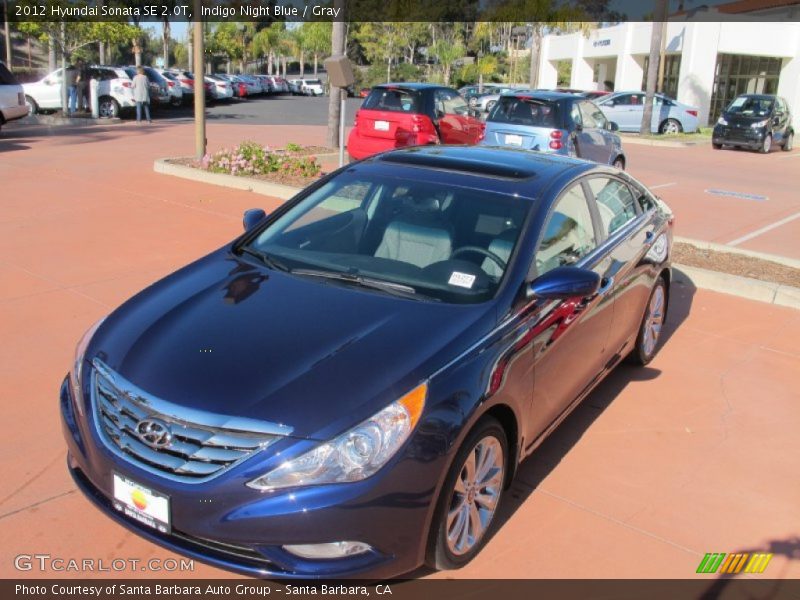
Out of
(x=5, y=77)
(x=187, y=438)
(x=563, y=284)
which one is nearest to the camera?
(x=187, y=438)

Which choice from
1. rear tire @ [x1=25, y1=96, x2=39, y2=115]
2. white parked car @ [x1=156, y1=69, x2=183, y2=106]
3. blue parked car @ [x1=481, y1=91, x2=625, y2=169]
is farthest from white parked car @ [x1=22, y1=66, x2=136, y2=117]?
blue parked car @ [x1=481, y1=91, x2=625, y2=169]

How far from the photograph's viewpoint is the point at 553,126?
12.7m

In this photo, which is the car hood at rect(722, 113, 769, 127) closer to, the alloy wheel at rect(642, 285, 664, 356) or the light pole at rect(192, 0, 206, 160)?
the light pole at rect(192, 0, 206, 160)

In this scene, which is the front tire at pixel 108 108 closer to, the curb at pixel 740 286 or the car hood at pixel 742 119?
the car hood at pixel 742 119

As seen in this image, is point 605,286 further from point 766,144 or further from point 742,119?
point 766,144

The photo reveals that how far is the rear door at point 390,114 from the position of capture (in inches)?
522

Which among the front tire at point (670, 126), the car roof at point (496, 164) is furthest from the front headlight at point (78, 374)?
the front tire at point (670, 126)

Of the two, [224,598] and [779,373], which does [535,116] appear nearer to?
[779,373]

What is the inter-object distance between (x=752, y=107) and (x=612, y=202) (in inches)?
823

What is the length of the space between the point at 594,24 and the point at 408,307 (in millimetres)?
39524

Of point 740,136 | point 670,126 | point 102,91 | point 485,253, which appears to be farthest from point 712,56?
point 485,253

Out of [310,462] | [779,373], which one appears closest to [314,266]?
[310,462]

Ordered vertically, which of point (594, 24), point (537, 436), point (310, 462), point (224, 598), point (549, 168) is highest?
point (594, 24)

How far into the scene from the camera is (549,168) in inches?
181
